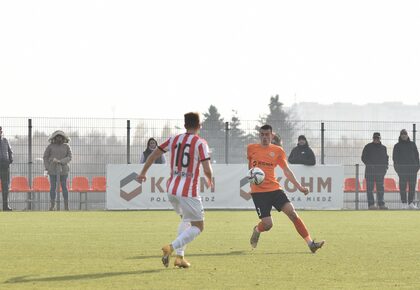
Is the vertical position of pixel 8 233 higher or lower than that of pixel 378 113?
lower

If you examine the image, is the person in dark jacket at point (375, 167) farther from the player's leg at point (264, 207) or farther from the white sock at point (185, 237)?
the white sock at point (185, 237)

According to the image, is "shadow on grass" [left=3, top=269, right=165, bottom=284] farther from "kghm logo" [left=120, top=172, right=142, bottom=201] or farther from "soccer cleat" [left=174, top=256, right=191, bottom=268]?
"kghm logo" [left=120, top=172, right=142, bottom=201]

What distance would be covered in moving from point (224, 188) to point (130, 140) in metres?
3.37

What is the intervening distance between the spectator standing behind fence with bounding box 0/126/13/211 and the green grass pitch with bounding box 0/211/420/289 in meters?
5.74

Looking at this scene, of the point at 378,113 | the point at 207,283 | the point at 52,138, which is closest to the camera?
the point at 207,283

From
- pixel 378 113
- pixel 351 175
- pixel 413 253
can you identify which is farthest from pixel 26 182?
pixel 378 113

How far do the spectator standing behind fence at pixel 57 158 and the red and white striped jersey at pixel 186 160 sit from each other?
18.0 m

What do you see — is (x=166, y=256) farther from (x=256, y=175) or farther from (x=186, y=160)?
(x=256, y=175)

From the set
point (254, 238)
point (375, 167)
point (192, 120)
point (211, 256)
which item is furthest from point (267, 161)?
point (375, 167)

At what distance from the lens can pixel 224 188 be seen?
31547 mm

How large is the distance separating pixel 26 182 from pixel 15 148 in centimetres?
102

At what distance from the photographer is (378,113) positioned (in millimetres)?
119625

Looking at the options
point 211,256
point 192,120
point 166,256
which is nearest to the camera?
point 166,256

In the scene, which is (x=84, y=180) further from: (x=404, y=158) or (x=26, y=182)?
(x=404, y=158)
